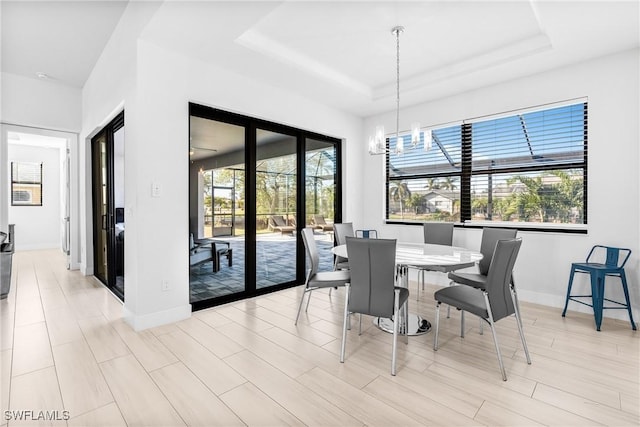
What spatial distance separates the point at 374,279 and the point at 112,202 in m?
3.57

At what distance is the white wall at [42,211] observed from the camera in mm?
7180

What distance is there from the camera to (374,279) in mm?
2230

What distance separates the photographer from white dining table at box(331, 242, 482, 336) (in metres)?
2.40

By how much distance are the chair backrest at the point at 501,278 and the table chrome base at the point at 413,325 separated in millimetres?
797

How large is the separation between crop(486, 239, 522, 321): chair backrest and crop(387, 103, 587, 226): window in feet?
5.34

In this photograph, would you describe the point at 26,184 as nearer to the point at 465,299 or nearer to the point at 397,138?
the point at 397,138

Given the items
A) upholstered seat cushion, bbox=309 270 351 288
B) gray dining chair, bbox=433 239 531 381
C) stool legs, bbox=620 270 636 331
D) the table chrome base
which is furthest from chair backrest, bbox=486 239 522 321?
stool legs, bbox=620 270 636 331

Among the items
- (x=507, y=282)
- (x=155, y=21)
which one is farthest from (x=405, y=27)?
(x=507, y=282)

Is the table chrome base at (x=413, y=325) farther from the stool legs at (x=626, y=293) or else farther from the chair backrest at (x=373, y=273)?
the stool legs at (x=626, y=293)

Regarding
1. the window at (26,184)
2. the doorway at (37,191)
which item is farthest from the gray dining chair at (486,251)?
the window at (26,184)

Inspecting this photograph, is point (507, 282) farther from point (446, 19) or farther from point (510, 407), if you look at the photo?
point (446, 19)

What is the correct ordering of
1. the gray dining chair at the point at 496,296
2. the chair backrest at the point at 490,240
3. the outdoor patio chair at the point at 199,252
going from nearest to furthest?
the gray dining chair at the point at 496,296, the chair backrest at the point at 490,240, the outdoor patio chair at the point at 199,252

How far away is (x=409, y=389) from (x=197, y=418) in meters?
1.23

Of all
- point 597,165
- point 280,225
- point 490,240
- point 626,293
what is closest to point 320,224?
point 280,225
